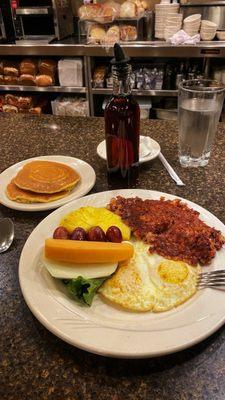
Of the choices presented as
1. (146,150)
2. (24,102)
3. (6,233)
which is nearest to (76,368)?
(6,233)

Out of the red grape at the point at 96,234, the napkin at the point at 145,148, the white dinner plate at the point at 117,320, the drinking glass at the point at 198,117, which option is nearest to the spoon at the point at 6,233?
the white dinner plate at the point at 117,320

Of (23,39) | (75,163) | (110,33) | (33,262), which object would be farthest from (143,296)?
(23,39)

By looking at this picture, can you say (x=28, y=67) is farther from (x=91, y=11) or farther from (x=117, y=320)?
(x=117, y=320)

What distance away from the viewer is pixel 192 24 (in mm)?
2252

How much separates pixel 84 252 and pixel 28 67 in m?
2.48

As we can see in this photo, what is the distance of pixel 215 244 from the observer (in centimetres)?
65

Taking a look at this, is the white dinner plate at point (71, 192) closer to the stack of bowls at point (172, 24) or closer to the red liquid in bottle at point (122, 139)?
the red liquid in bottle at point (122, 139)

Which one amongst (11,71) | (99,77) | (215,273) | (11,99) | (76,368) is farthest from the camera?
(11,99)

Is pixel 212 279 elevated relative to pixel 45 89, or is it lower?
elevated

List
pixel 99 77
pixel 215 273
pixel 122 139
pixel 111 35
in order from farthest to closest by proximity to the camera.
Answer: pixel 99 77 < pixel 111 35 < pixel 122 139 < pixel 215 273

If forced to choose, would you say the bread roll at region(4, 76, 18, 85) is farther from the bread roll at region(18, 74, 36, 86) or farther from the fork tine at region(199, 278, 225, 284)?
the fork tine at region(199, 278, 225, 284)

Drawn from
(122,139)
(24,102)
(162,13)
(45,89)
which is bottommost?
(24,102)

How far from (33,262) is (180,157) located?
0.62 meters

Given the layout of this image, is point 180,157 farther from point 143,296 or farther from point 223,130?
point 143,296
